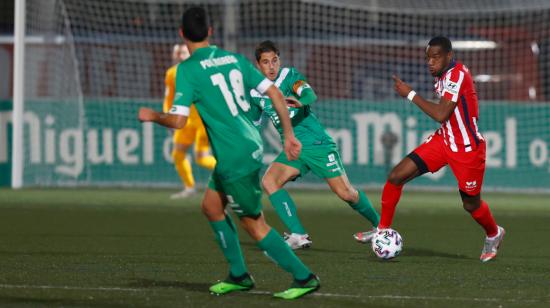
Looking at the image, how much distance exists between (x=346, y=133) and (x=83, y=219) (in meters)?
6.90

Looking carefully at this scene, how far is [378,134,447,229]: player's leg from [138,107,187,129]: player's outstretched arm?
3029 mm

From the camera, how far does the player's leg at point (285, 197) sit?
972 cm

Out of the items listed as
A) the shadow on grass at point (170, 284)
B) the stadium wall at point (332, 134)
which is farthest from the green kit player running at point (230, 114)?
the stadium wall at point (332, 134)

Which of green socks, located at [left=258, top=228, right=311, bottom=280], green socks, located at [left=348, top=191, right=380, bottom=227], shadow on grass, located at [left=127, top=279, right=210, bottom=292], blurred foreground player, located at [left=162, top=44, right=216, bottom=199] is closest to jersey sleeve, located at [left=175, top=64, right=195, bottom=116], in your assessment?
green socks, located at [left=258, top=228, right=311, bottom=280]

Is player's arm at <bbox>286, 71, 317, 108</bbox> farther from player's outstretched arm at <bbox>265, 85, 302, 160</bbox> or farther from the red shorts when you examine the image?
player's outstretched arm at <bbox>265, 85, 302, 160</bbox>

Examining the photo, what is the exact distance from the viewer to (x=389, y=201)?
9.16 m

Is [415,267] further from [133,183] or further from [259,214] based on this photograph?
[133,183]

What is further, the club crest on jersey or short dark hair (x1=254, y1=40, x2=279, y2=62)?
short dark hair (x1=254, y1=40, x2=279, y2=62)

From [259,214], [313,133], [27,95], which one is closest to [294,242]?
[313,133]

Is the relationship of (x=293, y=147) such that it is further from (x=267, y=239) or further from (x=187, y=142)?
(x=187, y=142)

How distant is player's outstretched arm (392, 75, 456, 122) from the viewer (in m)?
8.59

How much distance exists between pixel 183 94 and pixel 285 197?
3413mm

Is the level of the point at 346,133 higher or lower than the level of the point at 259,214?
lower

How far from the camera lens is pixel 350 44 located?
68.3ft
